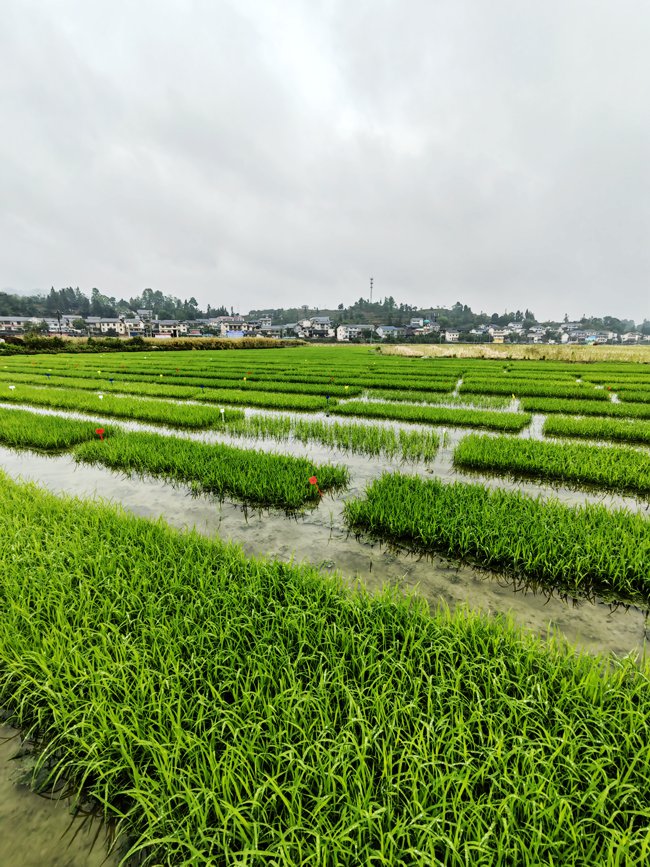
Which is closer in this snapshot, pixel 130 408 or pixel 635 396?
pixel 130 408

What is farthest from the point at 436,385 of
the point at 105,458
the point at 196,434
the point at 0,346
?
the point at 0,346

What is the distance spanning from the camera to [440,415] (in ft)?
32.4

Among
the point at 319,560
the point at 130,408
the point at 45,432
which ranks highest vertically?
the point at 130,408

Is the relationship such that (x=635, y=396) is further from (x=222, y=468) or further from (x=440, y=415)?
(x=222, y=468)

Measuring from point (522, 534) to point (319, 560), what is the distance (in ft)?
6.97

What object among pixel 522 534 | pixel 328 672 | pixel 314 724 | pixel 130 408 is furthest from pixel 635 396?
Answer: pixel 130 408

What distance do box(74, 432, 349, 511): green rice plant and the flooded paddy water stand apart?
0.23 m

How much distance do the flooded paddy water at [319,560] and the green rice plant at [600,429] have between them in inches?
135

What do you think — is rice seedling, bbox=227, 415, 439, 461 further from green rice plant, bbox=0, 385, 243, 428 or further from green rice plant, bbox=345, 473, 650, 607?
green rice plant, bbox=345, 473, 650, 607

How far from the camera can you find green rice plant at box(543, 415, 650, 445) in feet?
26.5

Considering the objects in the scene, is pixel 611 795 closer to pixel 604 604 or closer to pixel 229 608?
pixel 604 604

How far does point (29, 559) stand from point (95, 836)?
2.38m

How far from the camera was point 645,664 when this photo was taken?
7.77 feet

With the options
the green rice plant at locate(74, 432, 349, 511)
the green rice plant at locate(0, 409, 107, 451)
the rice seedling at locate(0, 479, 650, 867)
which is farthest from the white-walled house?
the rice seedling at locate(0, 479, 650, 867)
